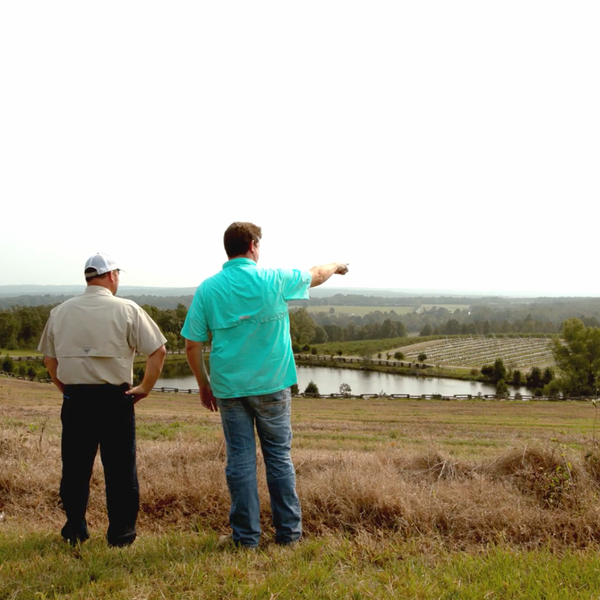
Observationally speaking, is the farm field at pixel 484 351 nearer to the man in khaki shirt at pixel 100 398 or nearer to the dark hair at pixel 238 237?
the dark hair at pixel 238 237

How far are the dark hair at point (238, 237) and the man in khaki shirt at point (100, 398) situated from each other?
79 cm

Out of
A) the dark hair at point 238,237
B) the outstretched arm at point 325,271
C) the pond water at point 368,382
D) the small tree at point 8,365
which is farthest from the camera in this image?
the pond water at point 368,382

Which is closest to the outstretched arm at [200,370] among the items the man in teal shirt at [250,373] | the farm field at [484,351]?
the man in teal shirt at [250,373]

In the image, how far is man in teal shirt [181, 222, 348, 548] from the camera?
11.8ft

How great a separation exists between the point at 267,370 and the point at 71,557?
5.34ft

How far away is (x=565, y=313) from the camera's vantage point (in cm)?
18988

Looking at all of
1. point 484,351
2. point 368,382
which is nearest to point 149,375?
point 368,382

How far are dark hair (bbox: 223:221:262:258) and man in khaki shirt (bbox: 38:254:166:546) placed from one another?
2.58ft

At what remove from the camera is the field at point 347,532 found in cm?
278

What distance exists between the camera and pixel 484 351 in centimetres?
11000

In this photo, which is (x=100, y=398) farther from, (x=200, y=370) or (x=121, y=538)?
(x=121, y=538)

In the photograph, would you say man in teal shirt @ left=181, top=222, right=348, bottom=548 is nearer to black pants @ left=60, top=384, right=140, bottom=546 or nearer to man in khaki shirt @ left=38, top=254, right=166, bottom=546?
man in khaki shirt @ left=38, top=254, right=166, bottom=546

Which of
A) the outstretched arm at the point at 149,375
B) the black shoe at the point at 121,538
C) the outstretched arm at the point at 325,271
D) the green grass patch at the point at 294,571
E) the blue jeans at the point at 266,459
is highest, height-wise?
the outstretched arm at the point at 325,271

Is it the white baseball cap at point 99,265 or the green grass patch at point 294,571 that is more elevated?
the white baseball cap at point 99,265
